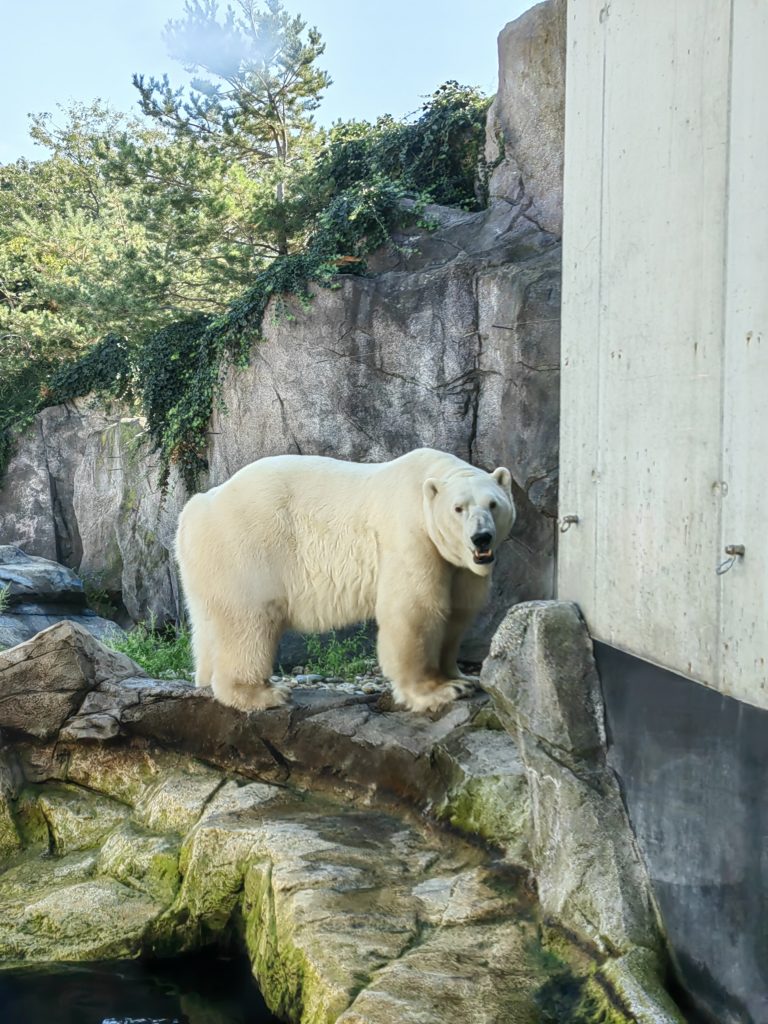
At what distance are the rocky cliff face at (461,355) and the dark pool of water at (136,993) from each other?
143 inches

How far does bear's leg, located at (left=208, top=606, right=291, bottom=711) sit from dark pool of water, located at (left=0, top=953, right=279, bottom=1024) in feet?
4.48

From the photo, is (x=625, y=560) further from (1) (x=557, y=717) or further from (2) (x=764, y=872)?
(2) (x=764, y=872)

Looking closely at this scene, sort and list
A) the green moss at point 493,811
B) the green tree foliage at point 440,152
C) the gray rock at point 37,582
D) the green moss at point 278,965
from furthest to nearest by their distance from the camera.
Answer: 1. the gray rock at point 37,582
2. the green tree foliage at point 440,152
3. the green moss at point 493,811
4. the green moss at point 278,965

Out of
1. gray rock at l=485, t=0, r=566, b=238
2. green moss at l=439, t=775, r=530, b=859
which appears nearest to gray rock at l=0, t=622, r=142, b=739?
green moss at l=439, t=775, r=530, b=859

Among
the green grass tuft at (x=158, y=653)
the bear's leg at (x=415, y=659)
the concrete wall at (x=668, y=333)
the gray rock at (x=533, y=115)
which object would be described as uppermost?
the gray rock at (x=533, y=115)

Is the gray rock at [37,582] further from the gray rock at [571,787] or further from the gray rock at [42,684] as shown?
the gray rock at [571,787]

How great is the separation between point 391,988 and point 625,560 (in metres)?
1.63

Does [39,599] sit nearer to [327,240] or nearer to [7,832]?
[327,240]

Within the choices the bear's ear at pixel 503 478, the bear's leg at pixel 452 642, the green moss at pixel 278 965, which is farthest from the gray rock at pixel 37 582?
the green moss at pixel 278 965

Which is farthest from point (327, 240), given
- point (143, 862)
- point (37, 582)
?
point (143, 862)

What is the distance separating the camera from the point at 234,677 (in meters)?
5.75

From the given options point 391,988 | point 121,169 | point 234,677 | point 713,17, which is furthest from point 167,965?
point 121,169

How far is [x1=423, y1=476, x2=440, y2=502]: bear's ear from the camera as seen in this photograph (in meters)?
5.40

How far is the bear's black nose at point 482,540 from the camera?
16.7 ft
